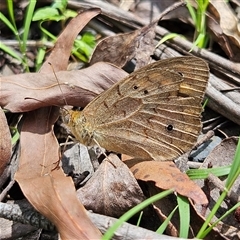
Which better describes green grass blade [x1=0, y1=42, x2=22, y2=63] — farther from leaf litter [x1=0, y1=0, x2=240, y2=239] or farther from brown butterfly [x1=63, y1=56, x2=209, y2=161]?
brown butterfly [x1=63, y1=56, x2=209, y2=161]

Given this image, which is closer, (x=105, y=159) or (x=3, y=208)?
(x=3, y=208)

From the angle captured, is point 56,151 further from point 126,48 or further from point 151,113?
point 126,48

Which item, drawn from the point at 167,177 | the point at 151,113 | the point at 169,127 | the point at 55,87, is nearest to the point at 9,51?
the point at 55,87

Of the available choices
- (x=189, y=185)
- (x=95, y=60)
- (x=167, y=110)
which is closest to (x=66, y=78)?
(x=95, y=60)

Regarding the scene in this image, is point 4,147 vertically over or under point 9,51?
under

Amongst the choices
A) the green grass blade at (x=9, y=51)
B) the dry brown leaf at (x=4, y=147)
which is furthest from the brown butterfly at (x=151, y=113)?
the green grass blade at (x=9, y=51)

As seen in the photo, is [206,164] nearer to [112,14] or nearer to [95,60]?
[95,60]
